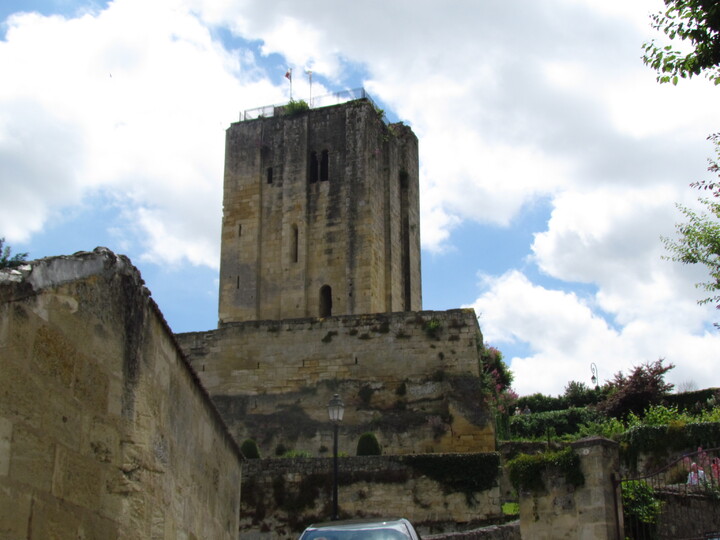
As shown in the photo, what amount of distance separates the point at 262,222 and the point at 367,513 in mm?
18480

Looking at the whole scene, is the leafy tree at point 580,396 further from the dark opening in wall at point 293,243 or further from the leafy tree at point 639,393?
the dark opening in wall at point 293,243

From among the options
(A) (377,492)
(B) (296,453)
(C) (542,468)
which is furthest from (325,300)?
(C) (542,468)

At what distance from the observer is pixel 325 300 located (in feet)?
114

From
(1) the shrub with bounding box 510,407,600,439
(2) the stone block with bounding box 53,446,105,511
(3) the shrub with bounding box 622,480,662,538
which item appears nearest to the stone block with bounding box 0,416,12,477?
(2) the stone block with bounding box 53,446,105,511

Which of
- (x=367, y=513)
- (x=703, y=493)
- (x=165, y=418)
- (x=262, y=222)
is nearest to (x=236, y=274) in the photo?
(x=262, y=222)

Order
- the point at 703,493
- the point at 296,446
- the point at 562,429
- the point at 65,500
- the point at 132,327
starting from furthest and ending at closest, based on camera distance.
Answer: the point at 562,429 → the point at 296,446 → the point at 703,493 → the point at 132,327 → the point at 65,500

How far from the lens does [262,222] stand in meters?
→ 36.2

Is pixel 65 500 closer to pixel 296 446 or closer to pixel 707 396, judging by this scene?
pixel 296 446

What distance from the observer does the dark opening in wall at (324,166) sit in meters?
35.8

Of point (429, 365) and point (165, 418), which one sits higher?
point (429, 365)

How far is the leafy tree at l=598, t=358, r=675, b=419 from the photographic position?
35.3 meters

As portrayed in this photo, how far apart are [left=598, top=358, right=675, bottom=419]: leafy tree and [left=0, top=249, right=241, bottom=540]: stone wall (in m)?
29.7

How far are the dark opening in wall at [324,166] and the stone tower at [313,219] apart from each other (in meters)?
Result: 0.04

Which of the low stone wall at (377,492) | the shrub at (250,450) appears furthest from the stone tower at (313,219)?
the low stone wall at (377,492)
